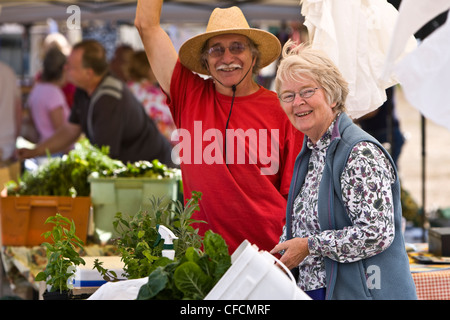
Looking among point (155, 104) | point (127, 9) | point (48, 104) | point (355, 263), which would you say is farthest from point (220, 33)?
point (48, 104)

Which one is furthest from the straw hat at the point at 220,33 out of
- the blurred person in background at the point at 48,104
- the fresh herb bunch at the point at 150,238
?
the blurred person in background at the point at 48,104

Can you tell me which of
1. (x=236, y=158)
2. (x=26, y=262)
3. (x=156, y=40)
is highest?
(x=156, y=40)

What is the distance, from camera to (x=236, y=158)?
2.94 m

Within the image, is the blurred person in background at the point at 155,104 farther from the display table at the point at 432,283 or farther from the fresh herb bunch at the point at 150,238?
the fresh herb bunch at the point at 150,238

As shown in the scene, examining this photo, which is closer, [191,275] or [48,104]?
[191,275]

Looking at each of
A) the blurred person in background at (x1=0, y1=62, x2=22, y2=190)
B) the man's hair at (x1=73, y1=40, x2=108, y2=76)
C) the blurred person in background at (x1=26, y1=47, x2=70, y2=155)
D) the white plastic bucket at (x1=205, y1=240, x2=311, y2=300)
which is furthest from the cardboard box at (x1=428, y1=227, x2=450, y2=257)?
the blurred person in background at (x1=26, y1=47, x2=70, y2=155)

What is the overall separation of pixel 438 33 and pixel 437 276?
171 cm

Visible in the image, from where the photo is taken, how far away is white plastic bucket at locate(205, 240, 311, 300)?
5.64ft

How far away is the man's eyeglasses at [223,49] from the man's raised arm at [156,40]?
167 millimetres

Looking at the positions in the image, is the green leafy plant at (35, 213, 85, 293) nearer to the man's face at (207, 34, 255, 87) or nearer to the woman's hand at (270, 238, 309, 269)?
the woman's hand at (270, 238, 309, 269)

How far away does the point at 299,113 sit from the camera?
236cm

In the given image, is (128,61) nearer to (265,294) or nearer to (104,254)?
(104,254)

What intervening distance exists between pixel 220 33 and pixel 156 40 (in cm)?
28

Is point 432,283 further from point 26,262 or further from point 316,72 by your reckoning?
point 26,262
